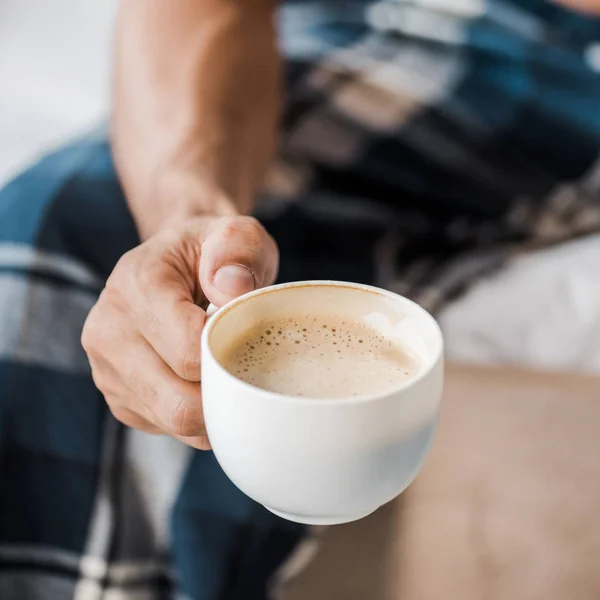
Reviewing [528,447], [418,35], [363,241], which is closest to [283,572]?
[528,447]

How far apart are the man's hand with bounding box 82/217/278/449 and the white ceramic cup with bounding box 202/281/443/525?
2 cm

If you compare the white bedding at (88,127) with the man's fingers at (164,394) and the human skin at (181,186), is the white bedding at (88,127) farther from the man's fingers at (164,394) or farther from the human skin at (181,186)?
the man's fingers at (164,394)

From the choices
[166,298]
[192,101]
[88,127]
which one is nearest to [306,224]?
[192,101]

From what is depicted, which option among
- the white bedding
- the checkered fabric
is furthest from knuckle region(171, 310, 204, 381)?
the white bedding

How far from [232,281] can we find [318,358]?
50 millimetres

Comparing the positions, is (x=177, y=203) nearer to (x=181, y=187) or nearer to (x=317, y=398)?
(x=181, y=187)

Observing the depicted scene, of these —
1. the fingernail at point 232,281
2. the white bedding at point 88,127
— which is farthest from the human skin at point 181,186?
the white bedding at point 88,127

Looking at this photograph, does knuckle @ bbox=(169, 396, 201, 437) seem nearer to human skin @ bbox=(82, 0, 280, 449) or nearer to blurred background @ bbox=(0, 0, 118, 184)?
human skin @ bbox=(82, 0, 280, 449)

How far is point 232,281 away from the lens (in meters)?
0.35

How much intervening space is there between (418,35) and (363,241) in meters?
0.22

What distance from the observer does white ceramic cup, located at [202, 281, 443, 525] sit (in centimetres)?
28

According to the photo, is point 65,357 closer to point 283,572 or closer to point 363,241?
point 283,572

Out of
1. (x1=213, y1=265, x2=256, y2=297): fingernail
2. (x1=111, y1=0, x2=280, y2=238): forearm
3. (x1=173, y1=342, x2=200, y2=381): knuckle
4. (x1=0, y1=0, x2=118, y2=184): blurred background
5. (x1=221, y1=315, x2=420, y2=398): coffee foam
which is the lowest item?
(x1=0, y1=0, x2=118, y2=184): blurred background

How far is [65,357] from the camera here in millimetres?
513
